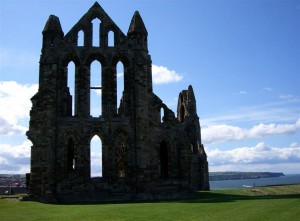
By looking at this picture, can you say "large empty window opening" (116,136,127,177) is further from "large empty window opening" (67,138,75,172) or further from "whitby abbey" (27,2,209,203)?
"large empty window opening" (67,138,75,172)

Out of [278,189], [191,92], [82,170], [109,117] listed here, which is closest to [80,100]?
[109,117]

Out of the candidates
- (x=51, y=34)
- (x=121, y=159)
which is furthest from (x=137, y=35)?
(x=121, y=159)

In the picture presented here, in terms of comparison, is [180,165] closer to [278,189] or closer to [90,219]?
[278,189]

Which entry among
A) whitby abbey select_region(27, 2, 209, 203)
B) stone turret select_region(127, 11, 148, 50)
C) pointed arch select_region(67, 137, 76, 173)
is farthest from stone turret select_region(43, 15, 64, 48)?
pointed arch select_region(67, 137, 76, 173)

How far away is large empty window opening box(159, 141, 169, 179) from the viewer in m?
35.2

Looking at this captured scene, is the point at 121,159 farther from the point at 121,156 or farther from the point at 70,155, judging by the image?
the point at 70,155

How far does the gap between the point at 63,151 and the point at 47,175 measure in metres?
2.24

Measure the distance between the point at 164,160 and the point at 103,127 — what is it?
6350mm

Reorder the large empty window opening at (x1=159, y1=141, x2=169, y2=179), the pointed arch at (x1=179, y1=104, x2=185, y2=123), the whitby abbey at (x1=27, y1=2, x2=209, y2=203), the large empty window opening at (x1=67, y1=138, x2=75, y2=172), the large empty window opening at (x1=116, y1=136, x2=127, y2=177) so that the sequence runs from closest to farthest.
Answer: the whitby abbey at (x1=27, y1=2, x2=209, y2=203) < the large empty window opening at (x1=67, y1=138, x2=75, y2=172) < the large empty window opening at (x1=159, y1=141, x2=169, y2=179) < the large empty window opening at (x1=116, y1=136, x2=127, y2=177) < the pointed arch at (x1=179, y1=104, x2=185, y2=123)

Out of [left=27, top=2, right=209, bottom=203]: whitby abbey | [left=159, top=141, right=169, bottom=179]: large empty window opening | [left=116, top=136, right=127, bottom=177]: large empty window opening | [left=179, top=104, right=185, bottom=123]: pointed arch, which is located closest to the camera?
[left=27, top=2, right=209, bottom=203]: whitby abbey

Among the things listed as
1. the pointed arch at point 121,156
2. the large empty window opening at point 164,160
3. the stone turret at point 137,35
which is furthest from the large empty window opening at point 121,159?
the stone turret at point 137,35

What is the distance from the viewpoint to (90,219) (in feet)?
54.6

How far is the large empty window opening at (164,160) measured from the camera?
115ft

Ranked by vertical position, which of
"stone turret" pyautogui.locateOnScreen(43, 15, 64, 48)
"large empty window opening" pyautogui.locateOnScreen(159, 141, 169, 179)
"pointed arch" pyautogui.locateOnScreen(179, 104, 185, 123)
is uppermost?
"stone turret" pyautogui.locateOnScreen(43, 15, 64, 48)
